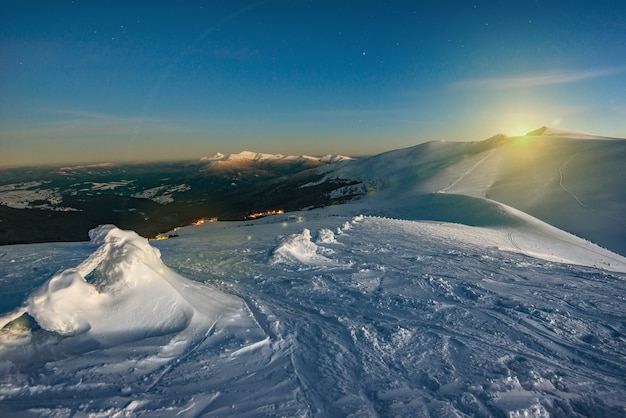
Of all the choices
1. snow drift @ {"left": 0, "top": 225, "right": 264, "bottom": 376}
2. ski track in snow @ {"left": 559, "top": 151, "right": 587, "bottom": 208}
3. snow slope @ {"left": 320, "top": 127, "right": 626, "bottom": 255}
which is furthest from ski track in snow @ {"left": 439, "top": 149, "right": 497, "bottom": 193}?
snow drift @ {"left": 0, "top": 225, "right": 264, "bottom": 376}

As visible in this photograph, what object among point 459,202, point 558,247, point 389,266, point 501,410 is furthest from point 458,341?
point 459,202

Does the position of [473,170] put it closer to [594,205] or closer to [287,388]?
[594,205]

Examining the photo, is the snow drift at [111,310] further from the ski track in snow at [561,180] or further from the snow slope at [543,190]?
the ski track in snow at [561,180]

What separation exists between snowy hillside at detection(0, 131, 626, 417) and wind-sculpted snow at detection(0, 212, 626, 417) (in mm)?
Result: 27

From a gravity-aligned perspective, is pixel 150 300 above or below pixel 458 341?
above

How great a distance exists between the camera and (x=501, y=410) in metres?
4.00

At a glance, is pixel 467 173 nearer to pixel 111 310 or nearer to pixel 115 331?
pixel 111 310

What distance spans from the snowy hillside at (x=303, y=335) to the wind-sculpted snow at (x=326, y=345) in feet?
0.09

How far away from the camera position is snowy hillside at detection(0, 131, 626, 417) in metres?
4.12

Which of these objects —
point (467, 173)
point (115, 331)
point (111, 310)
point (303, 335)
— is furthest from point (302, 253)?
point (467, 173)

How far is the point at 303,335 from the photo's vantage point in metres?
5.86

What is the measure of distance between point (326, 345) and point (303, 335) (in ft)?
1.77

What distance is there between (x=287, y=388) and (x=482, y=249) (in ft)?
39.1

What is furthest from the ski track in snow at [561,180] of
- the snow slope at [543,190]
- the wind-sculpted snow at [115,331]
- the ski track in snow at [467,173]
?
the wind-sculpted snow at [115,331]
